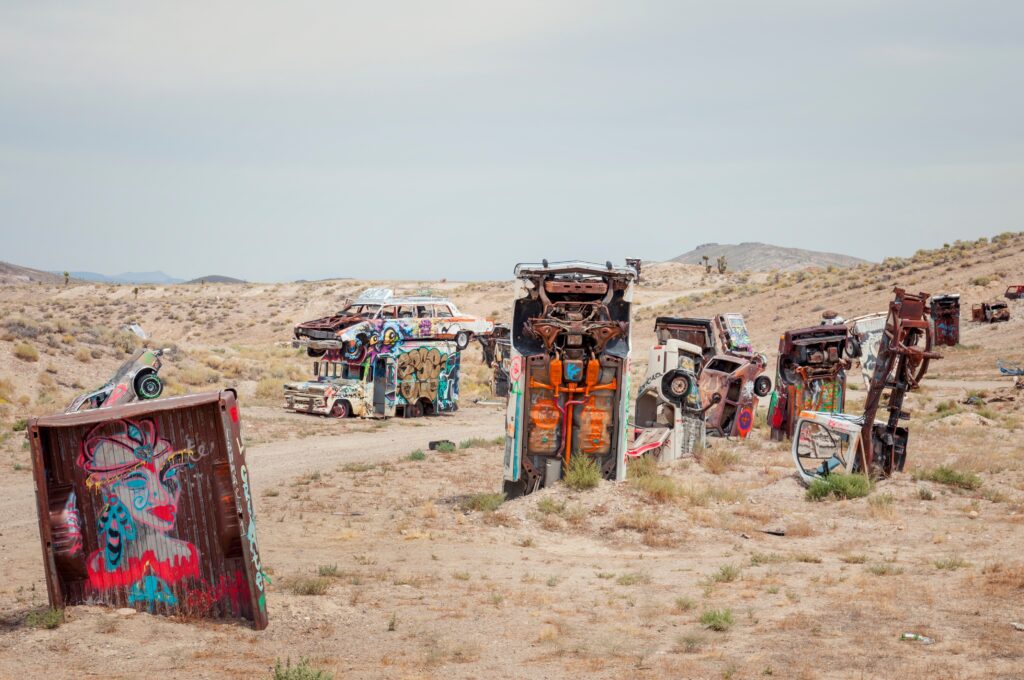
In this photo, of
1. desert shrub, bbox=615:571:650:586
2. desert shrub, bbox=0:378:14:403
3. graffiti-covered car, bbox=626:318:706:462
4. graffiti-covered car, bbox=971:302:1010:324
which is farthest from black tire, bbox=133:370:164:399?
graffiti-covered car, bbox=971:302:1010:324

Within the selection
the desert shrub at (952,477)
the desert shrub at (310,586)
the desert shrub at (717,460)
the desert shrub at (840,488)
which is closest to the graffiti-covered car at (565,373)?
the desert shrub at (717,460)

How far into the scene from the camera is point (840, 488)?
15617mm

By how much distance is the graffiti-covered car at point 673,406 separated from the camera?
1894 centimetres

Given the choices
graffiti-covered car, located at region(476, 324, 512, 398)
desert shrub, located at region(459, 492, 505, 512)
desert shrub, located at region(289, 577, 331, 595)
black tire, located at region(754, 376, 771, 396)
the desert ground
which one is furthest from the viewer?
graffiti-covered car, located at region(476, 324, 512, 398)

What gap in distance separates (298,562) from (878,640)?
6.85 meters

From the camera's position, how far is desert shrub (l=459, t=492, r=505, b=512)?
15250mm

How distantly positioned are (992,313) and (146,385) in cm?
4214

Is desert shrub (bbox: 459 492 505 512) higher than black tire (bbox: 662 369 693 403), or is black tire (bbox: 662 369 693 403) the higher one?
black tire (bbox: 662 369 693 403)

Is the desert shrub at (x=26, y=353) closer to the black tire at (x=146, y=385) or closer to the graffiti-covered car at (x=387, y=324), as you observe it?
the graffiti-covered car at (x=387, y=324)

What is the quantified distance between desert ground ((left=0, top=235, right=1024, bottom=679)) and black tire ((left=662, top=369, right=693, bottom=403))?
1297mm

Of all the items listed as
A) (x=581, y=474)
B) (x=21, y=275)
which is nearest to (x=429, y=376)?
(x=581, y=474)

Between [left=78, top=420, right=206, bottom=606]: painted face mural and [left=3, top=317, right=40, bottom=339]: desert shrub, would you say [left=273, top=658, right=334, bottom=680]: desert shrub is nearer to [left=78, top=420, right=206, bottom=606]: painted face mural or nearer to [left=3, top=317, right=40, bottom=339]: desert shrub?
[left=78, top=420, right=206, bottom=606]: painted face mural

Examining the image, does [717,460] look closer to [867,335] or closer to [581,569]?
[581,569]

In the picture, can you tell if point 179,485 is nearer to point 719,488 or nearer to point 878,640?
point 878,640
